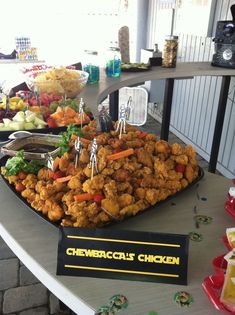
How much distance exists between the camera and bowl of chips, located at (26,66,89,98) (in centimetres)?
165

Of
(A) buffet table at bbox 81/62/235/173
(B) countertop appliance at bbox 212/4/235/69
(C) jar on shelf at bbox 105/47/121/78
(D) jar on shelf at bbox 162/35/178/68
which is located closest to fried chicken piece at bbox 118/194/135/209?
(A) buffet table at bbox 81/62/235/173

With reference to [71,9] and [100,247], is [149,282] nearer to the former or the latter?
[100,247]

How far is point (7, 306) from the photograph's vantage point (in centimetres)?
151

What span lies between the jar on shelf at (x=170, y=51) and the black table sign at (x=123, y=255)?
1.91 metres

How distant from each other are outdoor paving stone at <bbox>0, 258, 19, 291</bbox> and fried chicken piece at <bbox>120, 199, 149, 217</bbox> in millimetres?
1182

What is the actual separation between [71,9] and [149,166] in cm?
511

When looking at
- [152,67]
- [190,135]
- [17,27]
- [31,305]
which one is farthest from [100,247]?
[17,27]

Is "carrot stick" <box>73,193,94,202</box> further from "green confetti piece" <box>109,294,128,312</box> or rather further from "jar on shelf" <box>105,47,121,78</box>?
"jar on shelf" <box>105,47,121,78</box>

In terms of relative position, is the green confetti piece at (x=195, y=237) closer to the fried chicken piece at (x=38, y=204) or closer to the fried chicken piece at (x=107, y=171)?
the fried chicken piece at (x=107, y=171)

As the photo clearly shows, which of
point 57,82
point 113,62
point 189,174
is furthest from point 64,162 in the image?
point 113,62

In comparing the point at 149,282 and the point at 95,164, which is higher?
the point at 95,164

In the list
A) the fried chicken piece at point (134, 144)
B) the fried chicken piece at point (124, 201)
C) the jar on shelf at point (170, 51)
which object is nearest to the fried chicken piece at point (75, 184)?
the fried chicken piece at point (124, 201)

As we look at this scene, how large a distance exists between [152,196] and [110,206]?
114mm

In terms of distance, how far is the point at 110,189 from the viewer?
727 mm
